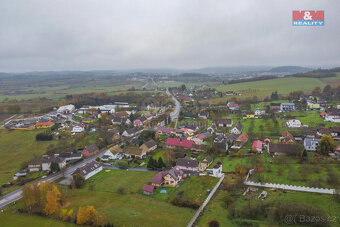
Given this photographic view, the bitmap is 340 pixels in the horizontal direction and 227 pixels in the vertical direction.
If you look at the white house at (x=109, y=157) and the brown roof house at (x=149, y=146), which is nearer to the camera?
the white house at (x=109, y=157)

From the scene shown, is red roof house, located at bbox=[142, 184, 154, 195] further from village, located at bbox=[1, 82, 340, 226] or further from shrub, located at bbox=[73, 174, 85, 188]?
shrub, located at bbox=[73, 174, 85, 188]

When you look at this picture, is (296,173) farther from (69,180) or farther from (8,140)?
(8,140)

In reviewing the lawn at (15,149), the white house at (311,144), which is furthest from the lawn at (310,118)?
the lawn at (15,149)

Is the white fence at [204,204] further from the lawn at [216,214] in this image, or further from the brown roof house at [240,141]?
the brown roof house at [240,141]

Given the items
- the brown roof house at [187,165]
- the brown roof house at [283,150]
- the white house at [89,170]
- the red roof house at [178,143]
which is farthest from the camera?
the red roof house at [178,143]

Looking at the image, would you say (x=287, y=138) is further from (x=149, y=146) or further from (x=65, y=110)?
(x=65, y=110)

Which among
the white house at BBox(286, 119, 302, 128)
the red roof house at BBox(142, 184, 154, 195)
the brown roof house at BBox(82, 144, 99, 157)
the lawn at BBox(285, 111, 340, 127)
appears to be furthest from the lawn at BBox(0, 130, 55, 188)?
the lawn at BBox(285, 111, 340, 127)
